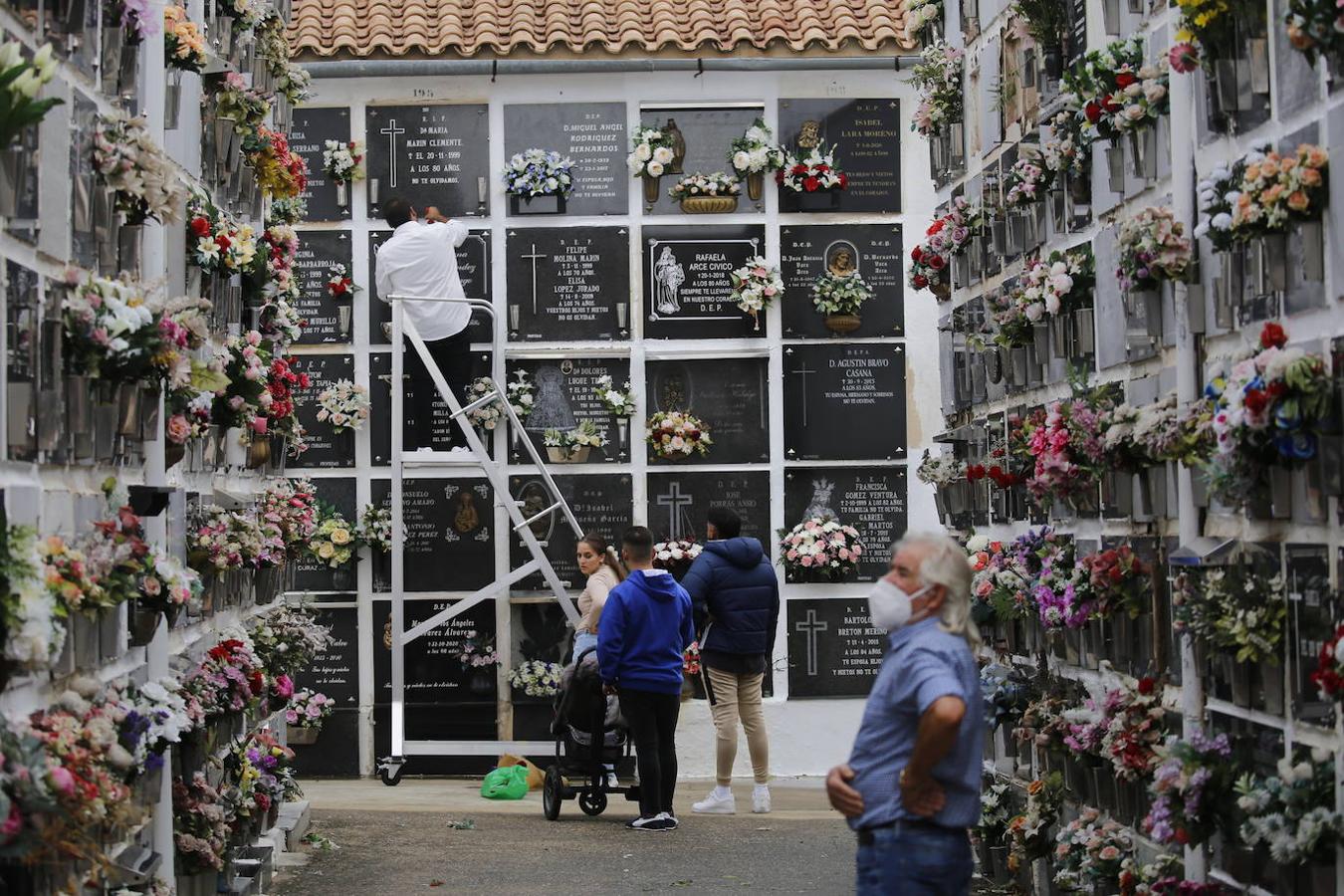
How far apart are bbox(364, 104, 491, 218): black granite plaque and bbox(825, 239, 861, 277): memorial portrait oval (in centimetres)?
229

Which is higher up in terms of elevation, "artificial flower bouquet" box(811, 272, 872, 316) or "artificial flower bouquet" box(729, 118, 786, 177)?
"artificial flower bouquet" box(729, 118, 786, 177)

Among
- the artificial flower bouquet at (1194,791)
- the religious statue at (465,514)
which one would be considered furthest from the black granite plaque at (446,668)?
the artificial flower bouquet at (1194,791)

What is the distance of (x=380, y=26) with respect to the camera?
1269 centimetres

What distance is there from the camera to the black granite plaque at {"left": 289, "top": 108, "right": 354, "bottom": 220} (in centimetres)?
1266

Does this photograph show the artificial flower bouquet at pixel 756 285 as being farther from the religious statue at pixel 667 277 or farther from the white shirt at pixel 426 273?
the white shirt at pixel 426 273

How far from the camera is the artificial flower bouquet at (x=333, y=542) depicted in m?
12.4

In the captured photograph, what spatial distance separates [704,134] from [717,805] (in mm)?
4631

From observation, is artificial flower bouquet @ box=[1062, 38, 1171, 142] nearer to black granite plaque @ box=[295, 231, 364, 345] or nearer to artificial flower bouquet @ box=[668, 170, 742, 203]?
artificial flower bouquet @ box=[668, 170, 742, 203]

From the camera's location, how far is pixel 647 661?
378 inches

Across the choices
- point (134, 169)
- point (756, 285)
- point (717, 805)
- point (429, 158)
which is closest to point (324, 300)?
point (429, 158)

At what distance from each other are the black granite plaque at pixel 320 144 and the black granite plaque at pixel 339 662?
103 inches

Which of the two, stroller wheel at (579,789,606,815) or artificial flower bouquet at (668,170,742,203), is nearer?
stroller wheel at (579,789,606,815)

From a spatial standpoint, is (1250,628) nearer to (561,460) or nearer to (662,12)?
(561,460)

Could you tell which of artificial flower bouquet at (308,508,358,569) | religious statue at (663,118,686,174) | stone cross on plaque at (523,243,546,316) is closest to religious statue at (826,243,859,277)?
religious statue at (663,118,686,174)
